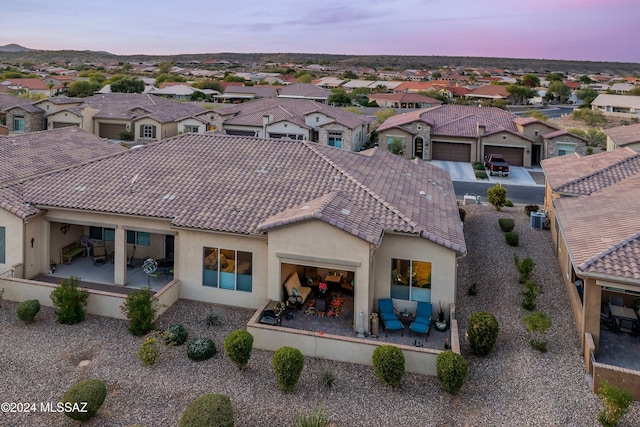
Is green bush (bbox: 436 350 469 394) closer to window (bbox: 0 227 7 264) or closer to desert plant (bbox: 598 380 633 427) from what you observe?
desert plant (bbox: 598 380 633 427)

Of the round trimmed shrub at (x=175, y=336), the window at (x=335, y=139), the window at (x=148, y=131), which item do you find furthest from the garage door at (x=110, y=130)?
the round trimmed shrub at (x=175, y=336)

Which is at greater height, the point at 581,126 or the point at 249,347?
the point at 581,126

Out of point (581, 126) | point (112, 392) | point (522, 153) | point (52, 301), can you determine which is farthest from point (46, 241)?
point (581, 126)

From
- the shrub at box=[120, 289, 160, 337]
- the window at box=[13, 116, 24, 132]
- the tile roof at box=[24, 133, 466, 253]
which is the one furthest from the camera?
the window at box=[13, 116, 24, 132]

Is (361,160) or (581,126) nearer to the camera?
(361,160)

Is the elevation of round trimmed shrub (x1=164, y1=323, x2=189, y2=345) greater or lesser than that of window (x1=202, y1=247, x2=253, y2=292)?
lesser

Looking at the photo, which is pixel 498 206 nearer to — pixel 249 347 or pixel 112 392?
pixel 249 347

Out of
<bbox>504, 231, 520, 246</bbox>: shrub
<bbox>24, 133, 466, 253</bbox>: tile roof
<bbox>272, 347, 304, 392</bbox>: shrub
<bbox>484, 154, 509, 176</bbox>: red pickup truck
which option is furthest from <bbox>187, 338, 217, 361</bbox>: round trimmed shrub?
<bbox>484, 154, 509, 176</bbox>: red pickup truck
